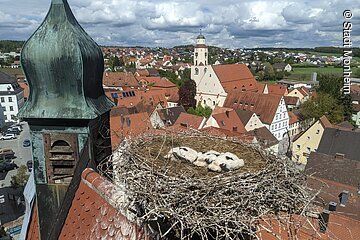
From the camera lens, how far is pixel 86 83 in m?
4.87

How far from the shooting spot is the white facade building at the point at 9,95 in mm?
42344

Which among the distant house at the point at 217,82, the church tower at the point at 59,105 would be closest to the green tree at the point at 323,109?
the distant house at the point at 217,82

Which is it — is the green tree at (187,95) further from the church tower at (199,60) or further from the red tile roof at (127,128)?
the red tile roof at (127,128)

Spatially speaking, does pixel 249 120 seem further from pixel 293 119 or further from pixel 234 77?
pixel 234 77

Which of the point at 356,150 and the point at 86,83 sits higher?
the point at 86,83

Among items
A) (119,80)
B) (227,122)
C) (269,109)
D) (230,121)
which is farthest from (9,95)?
(269,109)

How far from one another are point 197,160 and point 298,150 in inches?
895

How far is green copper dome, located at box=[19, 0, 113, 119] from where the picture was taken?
4.64m

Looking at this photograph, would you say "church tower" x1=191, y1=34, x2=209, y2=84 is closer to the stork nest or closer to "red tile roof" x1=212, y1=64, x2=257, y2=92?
"red tile roof" x1=212, y1=64, x2=257, y2=92

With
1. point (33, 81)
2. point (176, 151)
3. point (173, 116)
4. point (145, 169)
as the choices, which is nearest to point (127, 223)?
point (145, 169)

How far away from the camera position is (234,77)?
47.0 metres

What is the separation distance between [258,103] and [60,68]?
1189 inches

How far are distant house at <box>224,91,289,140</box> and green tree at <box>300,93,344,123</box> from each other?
4.54 metres

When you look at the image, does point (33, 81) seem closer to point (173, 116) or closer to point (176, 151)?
point (176, 151)
